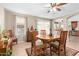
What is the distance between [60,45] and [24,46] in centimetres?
65

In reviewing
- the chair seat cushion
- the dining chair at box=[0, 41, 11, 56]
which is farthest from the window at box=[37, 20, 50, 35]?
the dining chair at box=[0, 41, 11, 56]

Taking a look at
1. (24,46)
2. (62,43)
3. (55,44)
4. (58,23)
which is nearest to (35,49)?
(24,46)

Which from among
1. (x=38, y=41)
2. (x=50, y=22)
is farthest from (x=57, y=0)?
(x=38, y=41)

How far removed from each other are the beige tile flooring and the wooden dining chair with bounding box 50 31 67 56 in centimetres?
9

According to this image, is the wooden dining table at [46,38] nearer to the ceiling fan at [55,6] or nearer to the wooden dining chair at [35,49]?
the wooden dining chair at [35,49]

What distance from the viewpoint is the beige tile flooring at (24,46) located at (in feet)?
8.39

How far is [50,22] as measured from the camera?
260cm

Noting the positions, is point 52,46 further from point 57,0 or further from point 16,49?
point 57,0

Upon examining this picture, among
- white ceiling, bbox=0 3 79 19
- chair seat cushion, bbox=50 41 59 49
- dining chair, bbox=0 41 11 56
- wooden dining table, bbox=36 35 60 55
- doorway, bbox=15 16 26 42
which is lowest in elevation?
dining chair, bbox=0 41 11 56

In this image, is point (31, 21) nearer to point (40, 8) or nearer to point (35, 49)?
point (40, 8)

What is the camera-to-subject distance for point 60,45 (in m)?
2.59

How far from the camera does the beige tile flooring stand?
256cm

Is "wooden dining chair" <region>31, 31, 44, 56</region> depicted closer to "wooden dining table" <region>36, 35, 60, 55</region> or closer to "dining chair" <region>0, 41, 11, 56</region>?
"wooden dining table" <region>36, 35, 60, 55</region>

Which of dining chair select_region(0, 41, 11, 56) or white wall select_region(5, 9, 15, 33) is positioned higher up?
white wall select_region(5, 9, 15, 33)
